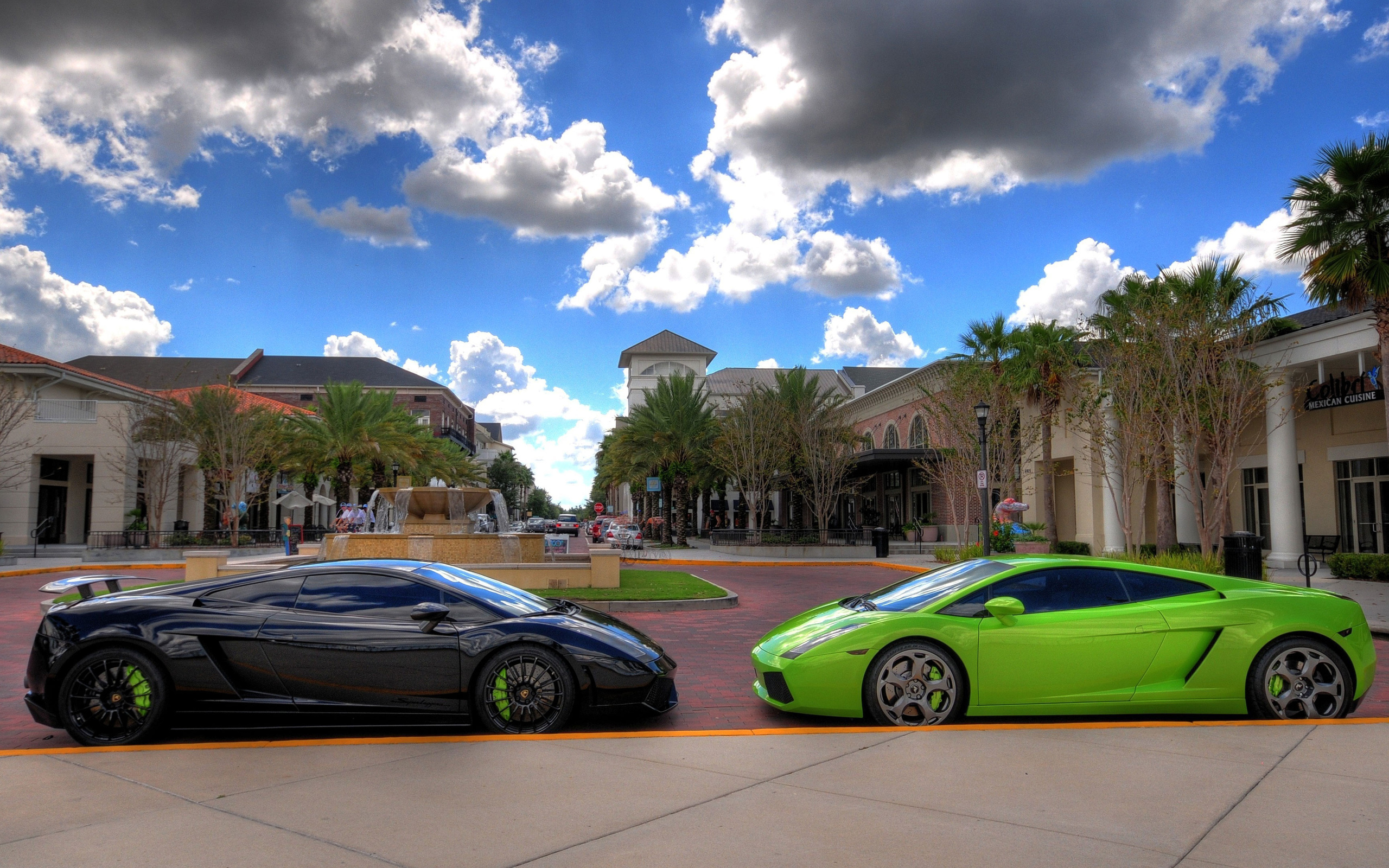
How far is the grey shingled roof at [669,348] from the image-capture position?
338 feet

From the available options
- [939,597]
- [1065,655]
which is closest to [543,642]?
[939,597]

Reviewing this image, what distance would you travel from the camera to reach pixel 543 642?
20.6 ft

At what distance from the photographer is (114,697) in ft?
19.4

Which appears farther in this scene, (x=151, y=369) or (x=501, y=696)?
(x=151, y=369)

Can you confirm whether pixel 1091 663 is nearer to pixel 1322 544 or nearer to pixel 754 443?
pixel 1322 544

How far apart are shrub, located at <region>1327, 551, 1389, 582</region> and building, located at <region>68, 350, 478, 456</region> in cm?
6853

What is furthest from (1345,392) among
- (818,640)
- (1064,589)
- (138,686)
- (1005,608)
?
(138,686)

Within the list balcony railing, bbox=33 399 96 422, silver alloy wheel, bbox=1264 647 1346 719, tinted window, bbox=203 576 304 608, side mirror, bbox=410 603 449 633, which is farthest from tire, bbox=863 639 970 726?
balcony railing, bbox=33 399 96 422

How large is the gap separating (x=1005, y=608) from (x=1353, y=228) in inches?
719

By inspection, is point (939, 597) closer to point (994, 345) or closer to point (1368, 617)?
point (1368, 617)

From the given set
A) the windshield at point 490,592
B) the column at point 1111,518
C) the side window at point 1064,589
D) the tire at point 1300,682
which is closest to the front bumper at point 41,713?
the windshield at point 490,592

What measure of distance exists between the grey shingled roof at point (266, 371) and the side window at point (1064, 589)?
256 ft

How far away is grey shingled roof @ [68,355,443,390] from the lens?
268ft

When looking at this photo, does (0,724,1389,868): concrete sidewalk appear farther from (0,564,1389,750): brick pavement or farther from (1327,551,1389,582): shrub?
(1327,551,1389,582): shrub
